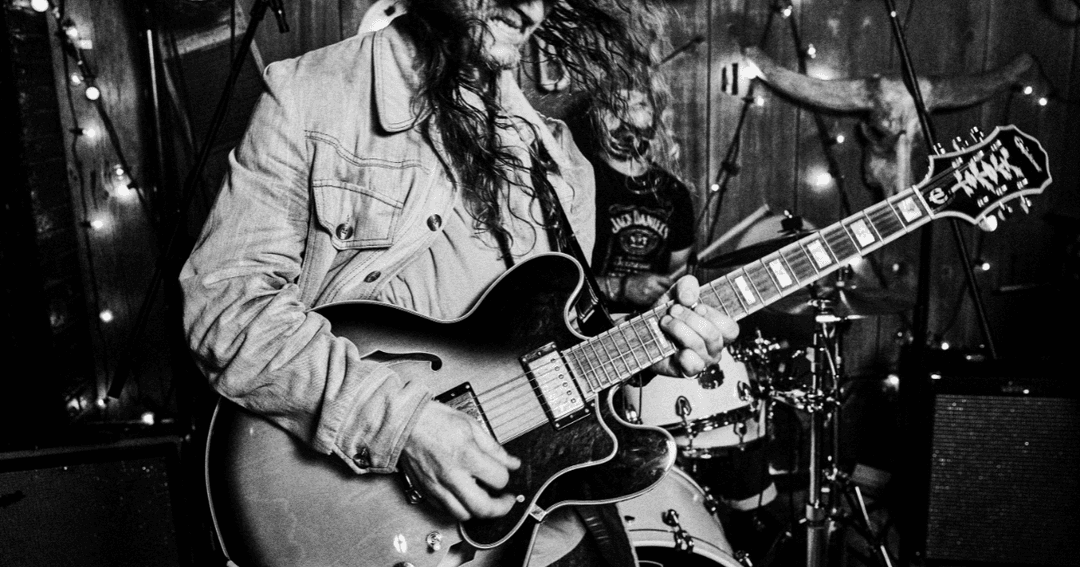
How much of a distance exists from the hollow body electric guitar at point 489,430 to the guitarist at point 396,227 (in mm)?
40

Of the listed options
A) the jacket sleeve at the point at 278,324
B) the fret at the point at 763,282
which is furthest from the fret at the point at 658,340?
the jacket sleeve at the point at 278,324

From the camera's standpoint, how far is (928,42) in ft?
7.74

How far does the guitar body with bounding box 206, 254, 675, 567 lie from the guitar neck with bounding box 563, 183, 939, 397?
5 cm

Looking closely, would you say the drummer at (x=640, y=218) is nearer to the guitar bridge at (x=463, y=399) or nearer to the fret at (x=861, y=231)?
the fret at (x=861, y=231)

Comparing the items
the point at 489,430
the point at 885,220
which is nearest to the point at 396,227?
the point at 489,430

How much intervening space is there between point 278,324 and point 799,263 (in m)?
1.08

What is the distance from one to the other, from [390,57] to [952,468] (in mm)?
1897

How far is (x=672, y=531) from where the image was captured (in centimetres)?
182

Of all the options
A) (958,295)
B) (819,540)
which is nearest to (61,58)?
(819,540)

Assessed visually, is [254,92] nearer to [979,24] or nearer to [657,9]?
[657,9]

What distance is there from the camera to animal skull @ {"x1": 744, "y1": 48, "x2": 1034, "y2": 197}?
2342mm

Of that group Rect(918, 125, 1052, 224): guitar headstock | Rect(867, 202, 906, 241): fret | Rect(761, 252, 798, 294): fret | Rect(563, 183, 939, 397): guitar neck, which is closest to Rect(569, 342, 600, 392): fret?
Rect(563, 183, 939, 397): guitar neck

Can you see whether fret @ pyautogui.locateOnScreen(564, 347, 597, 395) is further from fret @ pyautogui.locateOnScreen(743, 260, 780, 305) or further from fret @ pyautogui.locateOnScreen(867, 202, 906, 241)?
fret @ pyautogui.locateOnScreen(867, 202, 906, 241)

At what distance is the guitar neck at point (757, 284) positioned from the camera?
5.08 ft
